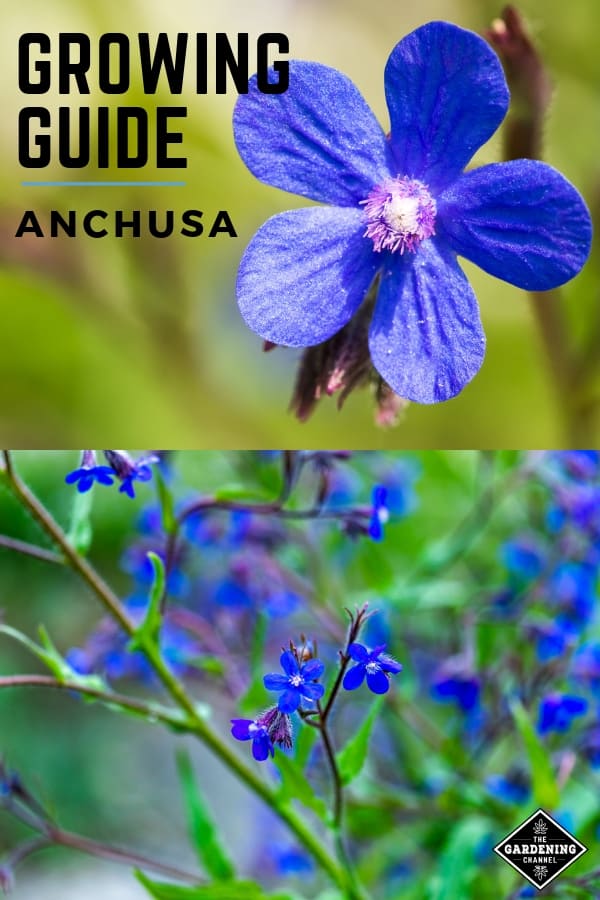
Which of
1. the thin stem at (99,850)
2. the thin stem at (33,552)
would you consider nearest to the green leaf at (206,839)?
the thin stem at (99,850)

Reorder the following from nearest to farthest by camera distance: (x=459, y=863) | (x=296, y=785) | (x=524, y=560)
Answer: (x=296, y=785) → (x=459, y=863) → (x=524, y=560)

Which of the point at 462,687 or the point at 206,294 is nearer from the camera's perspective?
the point at 462,687

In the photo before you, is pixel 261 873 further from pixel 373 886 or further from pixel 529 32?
pixel 529 32

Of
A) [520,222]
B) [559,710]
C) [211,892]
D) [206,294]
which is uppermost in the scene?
[206,294]

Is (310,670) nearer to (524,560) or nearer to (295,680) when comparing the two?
(295,680)

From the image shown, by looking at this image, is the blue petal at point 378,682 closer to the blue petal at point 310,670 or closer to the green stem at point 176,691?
the blue petal at point 310,670

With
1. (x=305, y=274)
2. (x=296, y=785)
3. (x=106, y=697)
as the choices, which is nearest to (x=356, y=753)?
(x=296, y=785)

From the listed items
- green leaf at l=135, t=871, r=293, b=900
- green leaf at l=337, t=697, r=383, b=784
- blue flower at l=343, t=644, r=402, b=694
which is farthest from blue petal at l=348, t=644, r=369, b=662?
green leaf at l=135, t=871, r=293, b=900

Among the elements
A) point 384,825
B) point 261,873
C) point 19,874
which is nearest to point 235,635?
point 384,825
